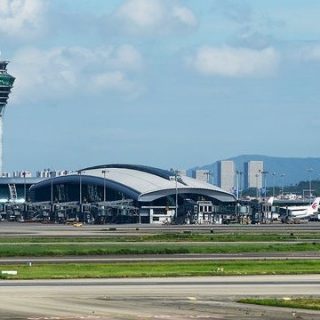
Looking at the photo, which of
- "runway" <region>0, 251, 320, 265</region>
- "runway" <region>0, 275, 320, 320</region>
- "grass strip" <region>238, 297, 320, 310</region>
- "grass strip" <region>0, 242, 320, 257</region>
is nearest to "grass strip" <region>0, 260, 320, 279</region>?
"runway" <region>0, 275, 320, 320</region>

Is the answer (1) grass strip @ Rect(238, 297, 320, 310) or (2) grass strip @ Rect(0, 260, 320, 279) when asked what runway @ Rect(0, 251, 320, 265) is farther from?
(1) grass strip @ Rect(238, 297, 320, 310)

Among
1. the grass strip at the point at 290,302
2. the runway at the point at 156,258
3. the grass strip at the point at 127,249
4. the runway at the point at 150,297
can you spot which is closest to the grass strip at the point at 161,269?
the runway at the point at 150,297

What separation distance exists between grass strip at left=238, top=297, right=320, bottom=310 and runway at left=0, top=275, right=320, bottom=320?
3.30ft

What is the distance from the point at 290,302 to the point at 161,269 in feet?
72.1

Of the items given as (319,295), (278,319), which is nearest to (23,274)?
(319,295)

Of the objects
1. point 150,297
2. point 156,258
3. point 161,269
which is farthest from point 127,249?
point 150,297

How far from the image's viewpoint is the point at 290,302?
161 ft

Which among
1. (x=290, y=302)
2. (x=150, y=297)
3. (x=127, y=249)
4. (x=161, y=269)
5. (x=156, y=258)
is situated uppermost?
(x=127, y=249)

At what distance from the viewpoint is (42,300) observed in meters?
50.3

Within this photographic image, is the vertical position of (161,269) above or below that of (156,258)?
below

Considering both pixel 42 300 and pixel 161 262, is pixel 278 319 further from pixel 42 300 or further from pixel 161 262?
pixel 161 262

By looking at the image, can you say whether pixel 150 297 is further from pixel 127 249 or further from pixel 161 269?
pixel 127 249

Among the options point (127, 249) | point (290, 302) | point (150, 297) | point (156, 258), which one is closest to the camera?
point (290, 302)

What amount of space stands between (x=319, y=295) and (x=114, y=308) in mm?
10794
